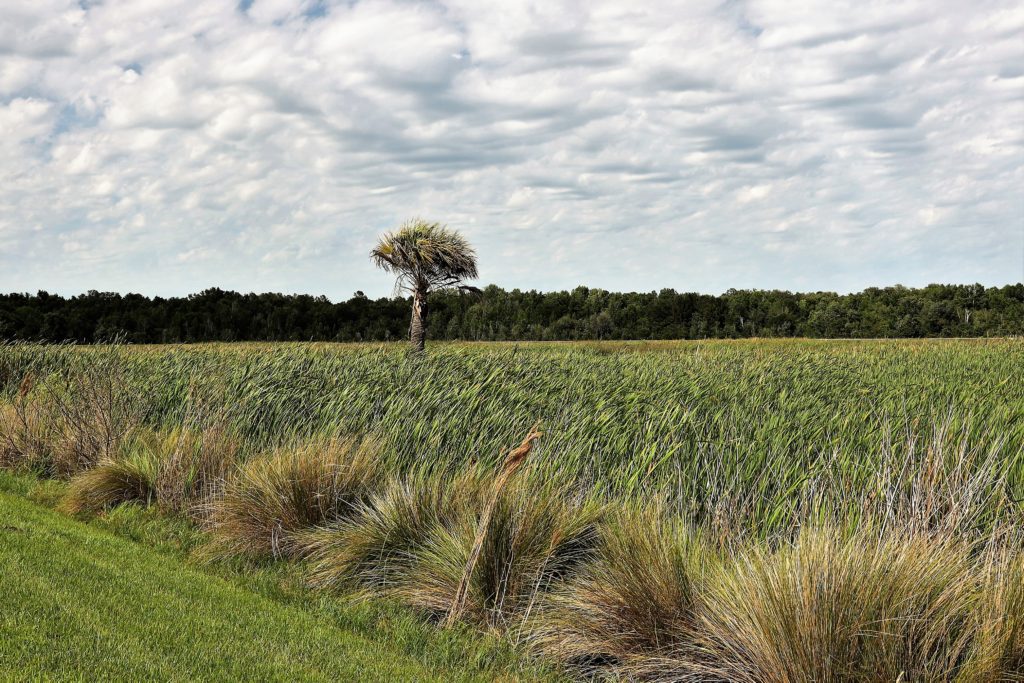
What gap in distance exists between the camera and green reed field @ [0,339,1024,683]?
4.55 m

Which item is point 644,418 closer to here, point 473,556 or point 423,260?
point 473,556

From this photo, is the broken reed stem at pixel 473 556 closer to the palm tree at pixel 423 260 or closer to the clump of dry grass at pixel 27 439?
the clump of dry grass at pixel 27 439

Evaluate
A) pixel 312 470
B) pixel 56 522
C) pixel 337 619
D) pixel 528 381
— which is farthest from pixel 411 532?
pixel 528 381

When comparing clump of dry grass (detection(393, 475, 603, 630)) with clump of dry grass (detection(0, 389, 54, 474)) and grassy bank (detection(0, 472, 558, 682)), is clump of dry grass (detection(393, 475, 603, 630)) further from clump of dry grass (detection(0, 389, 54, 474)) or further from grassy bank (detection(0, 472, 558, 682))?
clump of dry grass (detection(0, 389, 54, 474))

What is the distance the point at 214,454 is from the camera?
10062mm

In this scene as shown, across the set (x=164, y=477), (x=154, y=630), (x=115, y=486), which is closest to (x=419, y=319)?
(x=115, y=486)

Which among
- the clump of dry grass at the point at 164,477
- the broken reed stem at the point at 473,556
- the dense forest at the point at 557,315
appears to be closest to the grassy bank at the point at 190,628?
the broken reed stem at the point at 473,556

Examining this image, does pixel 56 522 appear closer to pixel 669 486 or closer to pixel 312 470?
pixel 312 470

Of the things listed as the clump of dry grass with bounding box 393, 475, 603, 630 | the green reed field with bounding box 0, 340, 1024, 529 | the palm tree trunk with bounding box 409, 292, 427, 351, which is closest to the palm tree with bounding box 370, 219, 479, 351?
the palm tree trunk with bounding box 409, 292, 427, 351

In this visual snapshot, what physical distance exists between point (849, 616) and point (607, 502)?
3.66m

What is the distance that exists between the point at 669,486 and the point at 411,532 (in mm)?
2527

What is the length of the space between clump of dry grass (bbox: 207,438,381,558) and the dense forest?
44.3 m

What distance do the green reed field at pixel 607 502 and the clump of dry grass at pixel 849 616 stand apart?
2cm

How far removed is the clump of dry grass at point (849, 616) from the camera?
14.3 ft
